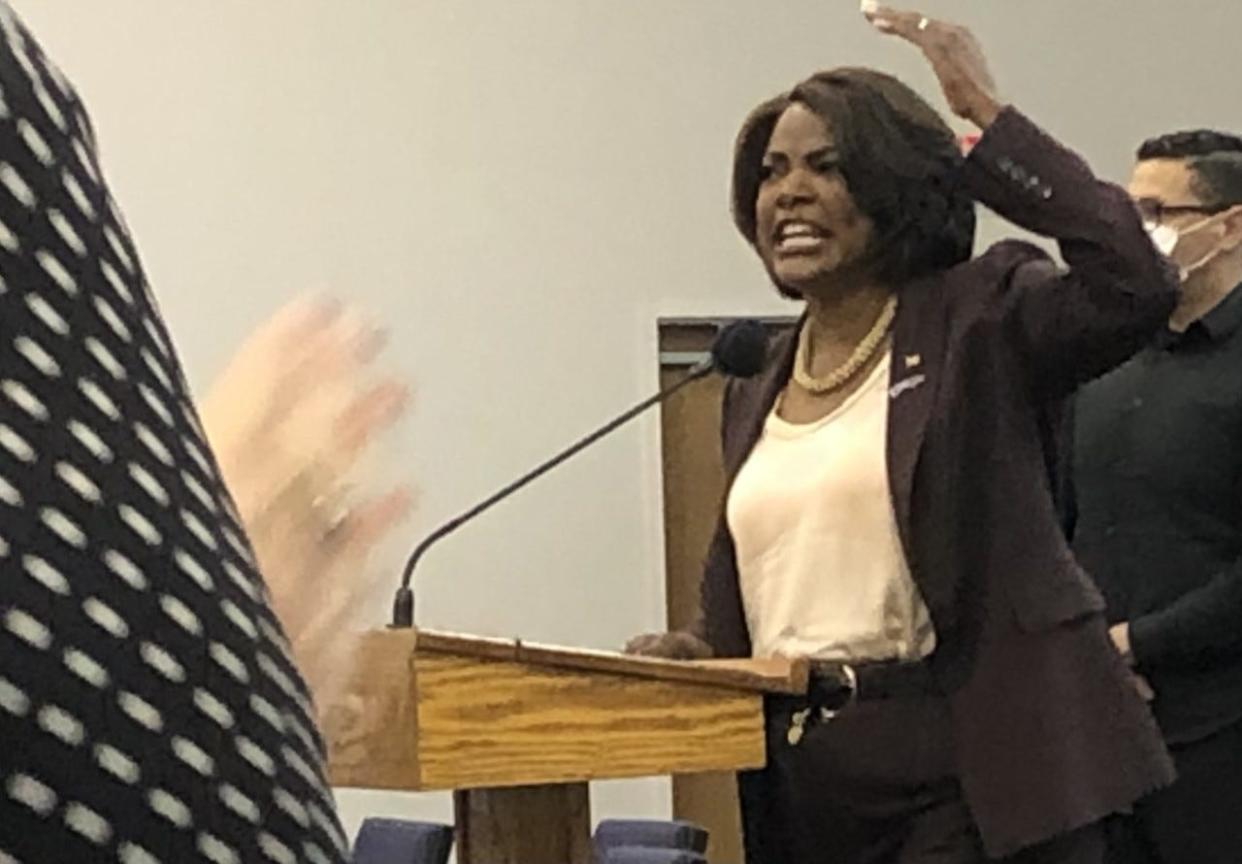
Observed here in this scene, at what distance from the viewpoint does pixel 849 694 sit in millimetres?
1685

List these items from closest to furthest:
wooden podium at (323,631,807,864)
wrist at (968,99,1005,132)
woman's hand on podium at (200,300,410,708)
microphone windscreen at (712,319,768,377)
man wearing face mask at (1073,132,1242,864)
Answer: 1. woman's hand on podium at (200,300,410,708)
2. wooden podium at (323,631,807,864)
3. wrist at (968,99,1005,132)
4. microphone windscreen at (712,319,768,377)
5. man wearing face mask at (1073,132,1242,864)

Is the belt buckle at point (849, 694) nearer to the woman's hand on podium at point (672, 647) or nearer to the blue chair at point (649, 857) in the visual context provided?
the woman's hand on podium at point (672, 647)

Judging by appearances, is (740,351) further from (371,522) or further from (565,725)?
(371,522)

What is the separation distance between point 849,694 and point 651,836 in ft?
4.01

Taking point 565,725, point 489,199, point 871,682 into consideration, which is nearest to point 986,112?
point 871,682

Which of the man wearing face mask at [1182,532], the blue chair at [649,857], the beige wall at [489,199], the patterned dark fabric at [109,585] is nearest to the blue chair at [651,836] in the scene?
the blue chair at [649,857]

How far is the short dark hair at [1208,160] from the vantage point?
2.67 metres

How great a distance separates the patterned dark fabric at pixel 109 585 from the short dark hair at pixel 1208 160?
2.52m

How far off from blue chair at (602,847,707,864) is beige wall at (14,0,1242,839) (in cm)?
118

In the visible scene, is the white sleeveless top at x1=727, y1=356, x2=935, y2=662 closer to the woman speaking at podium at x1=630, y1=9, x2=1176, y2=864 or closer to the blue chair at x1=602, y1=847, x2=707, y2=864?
the woman speaking at podium at x1=630, y1=9, x2=1176, y2=864

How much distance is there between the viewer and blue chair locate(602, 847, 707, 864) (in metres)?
2.46

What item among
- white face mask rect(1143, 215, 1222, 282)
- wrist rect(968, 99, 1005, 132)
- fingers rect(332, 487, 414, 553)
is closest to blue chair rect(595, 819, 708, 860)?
white face mask rect(1143, 215, 1222, 282)

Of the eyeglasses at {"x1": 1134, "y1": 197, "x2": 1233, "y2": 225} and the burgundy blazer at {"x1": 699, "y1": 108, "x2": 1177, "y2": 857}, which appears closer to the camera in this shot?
the burgundy blazer at {"x1": 699, "y1": 108, "x2": 1177, "y2": 857}

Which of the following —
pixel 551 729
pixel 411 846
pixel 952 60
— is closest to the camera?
pixel 551 729
